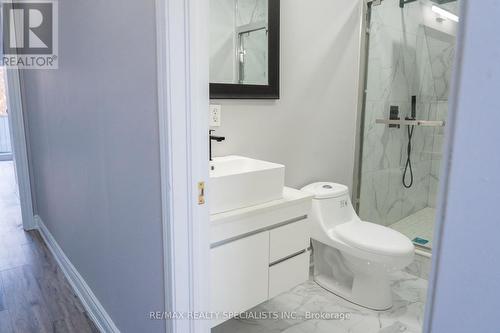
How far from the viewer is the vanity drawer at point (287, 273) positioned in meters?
1.68

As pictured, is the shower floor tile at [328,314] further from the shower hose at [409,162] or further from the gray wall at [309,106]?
the shower hose at [409,162]

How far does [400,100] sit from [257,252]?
78.3 inches

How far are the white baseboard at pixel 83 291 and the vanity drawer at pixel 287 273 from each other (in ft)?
2.53

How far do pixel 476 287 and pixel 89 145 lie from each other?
172 cm

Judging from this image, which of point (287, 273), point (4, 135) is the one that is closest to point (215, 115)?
point (287, 273)

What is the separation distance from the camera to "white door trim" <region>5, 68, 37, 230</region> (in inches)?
115

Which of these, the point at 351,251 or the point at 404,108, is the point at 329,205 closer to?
the point at 351,251

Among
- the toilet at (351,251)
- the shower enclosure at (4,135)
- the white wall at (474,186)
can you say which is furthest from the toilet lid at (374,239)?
the shower enclosure at (4,135)

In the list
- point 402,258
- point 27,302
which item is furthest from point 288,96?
point 27,302

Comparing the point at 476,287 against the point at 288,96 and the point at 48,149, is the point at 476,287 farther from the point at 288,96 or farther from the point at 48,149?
the point at 48,149

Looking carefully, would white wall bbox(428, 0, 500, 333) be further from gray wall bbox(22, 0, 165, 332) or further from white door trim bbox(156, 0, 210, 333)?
gray wall bbox(22, 0, 165, 332)

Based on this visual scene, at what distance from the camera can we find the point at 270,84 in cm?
205

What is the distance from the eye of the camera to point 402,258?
6.34 ft

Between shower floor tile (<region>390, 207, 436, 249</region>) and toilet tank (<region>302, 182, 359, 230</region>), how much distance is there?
2.54 ft
